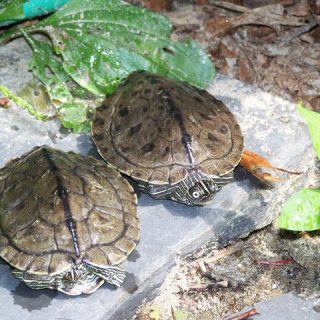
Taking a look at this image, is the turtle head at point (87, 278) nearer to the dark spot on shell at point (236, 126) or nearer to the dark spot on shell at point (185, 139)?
the dark spot on shell at point (185, 139)

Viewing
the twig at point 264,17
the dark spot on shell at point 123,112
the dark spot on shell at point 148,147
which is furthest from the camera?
the twig at point 264,17

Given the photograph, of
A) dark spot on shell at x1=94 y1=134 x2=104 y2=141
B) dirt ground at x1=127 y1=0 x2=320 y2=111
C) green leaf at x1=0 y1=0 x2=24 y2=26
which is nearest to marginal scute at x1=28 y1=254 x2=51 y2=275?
dark spot on shell at x1=94 y1=134 x2=104 y2=141

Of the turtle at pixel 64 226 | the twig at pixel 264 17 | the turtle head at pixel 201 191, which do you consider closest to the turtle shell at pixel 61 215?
the turtle at pixel 64 226

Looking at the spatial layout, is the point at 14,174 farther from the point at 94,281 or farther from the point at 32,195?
the point at 94,281

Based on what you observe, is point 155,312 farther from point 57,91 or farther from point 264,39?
point 264,39

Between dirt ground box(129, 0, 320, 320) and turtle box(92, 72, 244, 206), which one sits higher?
turtle box(92, 72, 244, 206)

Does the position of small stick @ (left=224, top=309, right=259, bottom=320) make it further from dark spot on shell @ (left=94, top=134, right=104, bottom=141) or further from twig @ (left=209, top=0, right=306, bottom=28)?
A: twig @ (left=209, top=0, right=306, bottom=28)
